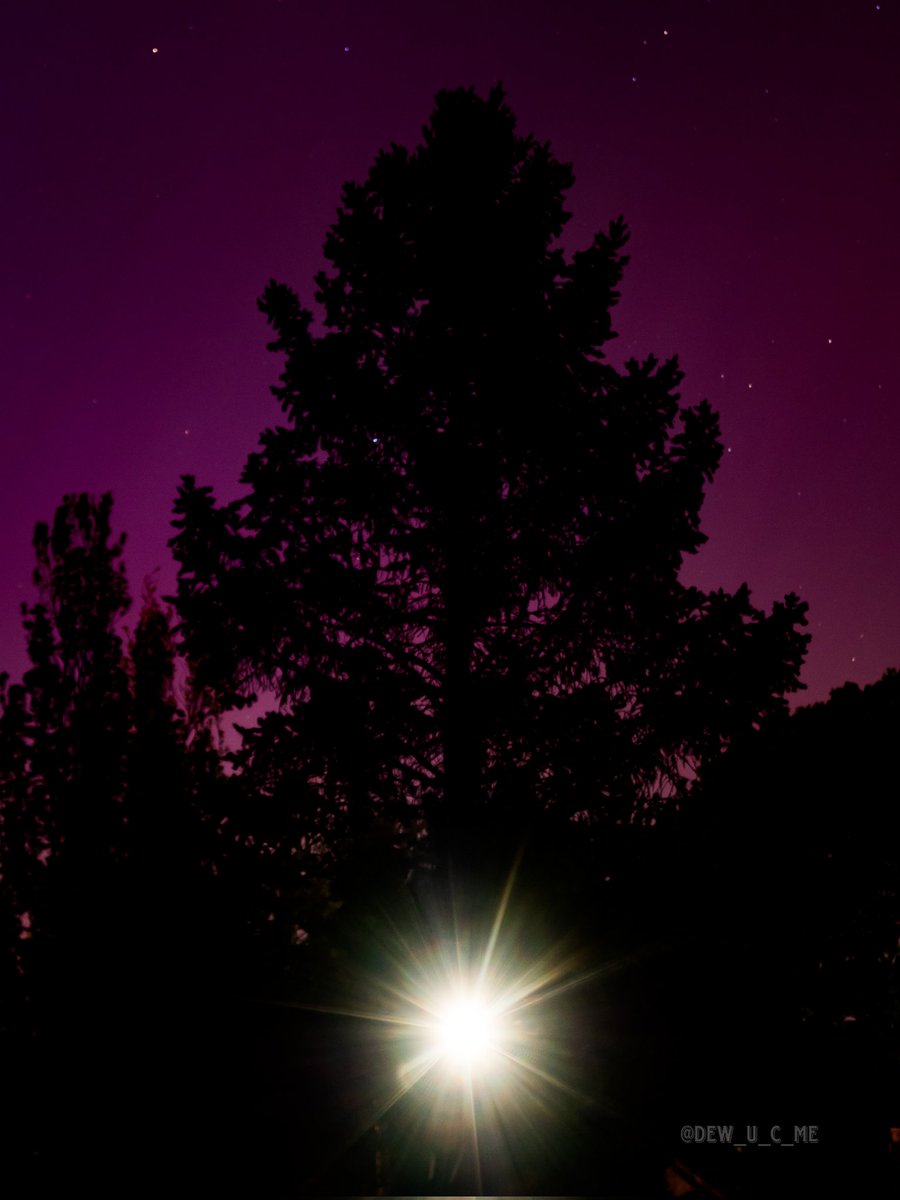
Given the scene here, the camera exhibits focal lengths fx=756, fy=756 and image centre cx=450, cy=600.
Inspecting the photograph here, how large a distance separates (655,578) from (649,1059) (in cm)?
621

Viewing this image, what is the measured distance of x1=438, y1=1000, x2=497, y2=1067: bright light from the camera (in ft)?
20.2

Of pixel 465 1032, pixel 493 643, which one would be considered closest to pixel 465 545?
pixel 493 643

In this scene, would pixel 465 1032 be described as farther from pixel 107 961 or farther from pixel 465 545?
pixel 465 545

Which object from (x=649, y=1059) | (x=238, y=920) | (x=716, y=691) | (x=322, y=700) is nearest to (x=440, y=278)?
(x=322, y=700)

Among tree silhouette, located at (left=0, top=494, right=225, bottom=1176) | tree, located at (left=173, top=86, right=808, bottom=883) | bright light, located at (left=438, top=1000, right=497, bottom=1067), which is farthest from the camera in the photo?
tree, located at (left=173, top=86, right=808, bottom=883)

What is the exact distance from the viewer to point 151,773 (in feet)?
19.6

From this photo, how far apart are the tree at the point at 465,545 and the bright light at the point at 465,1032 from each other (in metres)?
3.51

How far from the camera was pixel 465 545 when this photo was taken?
10.5 m

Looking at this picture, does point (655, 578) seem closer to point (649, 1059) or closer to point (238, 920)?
point (649, 1059)

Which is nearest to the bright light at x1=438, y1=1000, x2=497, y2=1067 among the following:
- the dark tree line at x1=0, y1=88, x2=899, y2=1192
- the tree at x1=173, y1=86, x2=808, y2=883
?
the dark tree line at x1=0, y1=88, x2=899, y2=1192

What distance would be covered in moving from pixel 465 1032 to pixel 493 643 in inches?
205

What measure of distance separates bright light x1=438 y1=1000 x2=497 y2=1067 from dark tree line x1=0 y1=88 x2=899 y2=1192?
126cm

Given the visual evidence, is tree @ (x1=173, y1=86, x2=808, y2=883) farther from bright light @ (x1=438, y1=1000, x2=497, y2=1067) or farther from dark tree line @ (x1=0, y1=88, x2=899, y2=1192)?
bright light @ (x1=438, y1=1000, x2=497, y2=1067)

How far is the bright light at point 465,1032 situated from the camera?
20.2ft
